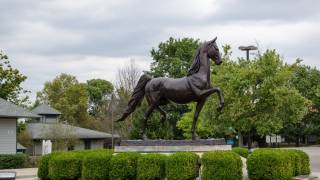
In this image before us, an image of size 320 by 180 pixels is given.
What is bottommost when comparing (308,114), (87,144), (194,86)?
(87,144)

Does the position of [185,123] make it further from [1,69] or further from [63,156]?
[63,156]

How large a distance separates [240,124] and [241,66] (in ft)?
13.7

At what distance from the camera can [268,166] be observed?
46.5 feet

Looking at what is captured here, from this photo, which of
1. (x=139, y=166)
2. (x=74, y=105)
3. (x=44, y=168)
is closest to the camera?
(x=139, y=166)

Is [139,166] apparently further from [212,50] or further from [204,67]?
[212,50]

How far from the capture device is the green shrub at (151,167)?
14858 millimetres

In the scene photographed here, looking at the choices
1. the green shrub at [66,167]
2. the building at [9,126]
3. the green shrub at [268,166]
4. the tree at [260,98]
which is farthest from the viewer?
the building at [9,126]

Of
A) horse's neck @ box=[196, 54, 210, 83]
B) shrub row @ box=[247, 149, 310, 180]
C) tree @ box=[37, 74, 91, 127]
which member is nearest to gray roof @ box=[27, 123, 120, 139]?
tree @ box=[37, 74, 91, 127]

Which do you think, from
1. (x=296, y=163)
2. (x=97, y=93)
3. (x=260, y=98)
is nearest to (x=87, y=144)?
(x=260, y=98)

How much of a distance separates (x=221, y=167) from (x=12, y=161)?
23.7 m

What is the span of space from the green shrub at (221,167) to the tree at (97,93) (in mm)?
76059

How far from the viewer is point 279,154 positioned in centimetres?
1443

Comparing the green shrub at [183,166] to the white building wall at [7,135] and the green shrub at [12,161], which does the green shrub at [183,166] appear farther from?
the white building wall at [7,135]

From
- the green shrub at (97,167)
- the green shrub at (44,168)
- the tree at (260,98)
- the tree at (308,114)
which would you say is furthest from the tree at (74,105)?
the green shrub at (97,167)
